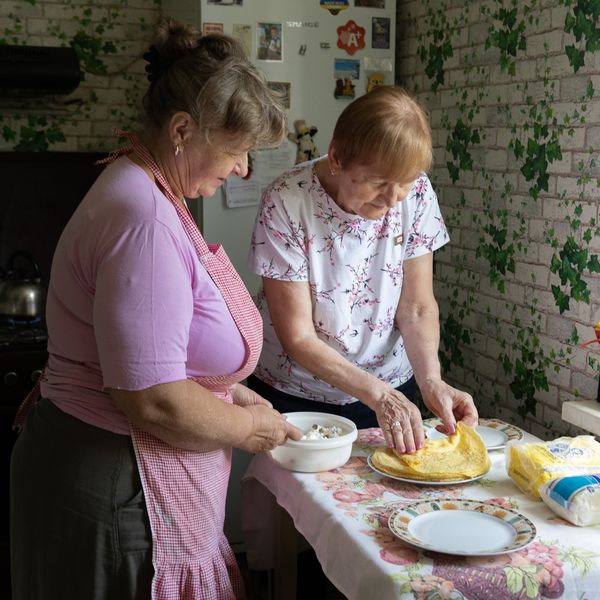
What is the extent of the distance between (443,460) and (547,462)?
0.22m

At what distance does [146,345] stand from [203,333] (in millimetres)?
164

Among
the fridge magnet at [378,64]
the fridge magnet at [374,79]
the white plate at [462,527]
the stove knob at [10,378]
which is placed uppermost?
the fridge magnet at [378,64]

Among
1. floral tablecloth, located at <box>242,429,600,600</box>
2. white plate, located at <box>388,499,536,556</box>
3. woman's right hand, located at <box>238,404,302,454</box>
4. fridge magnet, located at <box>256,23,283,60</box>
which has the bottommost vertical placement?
floral tablecloth, located at <box>242,429,600,600</box>

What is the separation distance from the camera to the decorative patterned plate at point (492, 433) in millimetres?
1968

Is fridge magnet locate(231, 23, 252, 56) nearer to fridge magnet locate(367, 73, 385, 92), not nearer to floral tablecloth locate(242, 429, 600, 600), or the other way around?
fridge magnet locate(367, 73, 385, 92)

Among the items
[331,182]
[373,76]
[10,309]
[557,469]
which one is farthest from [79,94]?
[557,469]

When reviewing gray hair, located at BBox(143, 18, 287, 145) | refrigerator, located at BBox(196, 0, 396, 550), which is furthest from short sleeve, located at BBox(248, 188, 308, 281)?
refrigerator, located at BBox(196, 0, 396, 550)

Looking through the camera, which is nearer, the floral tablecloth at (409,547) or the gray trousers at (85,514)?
the floral tablecloth at (409,547)

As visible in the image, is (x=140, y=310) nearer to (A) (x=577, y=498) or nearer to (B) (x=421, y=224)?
(A) (x=577, y=498)

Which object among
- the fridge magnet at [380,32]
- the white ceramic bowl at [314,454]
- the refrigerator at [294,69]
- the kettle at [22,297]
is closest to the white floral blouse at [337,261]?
the white ceramic bowl at [314,454]

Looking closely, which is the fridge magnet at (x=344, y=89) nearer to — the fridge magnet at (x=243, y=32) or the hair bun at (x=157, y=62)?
the fridge magnet at (x=243, y=32)

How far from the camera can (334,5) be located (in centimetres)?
322

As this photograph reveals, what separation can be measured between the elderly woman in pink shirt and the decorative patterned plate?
0.56 meters

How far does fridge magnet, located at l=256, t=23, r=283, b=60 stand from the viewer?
3.15 metres
